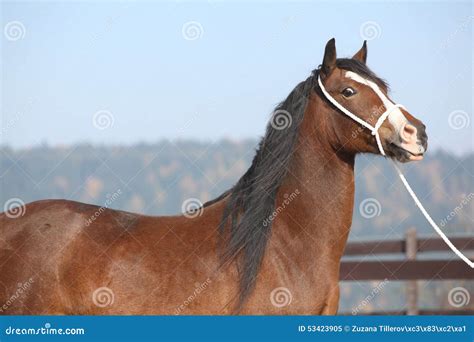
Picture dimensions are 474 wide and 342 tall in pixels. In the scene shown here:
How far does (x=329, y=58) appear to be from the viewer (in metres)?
4.96

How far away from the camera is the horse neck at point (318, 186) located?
483 centimetres

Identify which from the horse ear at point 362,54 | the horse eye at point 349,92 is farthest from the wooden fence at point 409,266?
the horse eye at point 349,92

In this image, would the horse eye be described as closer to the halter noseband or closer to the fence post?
the halter noseband

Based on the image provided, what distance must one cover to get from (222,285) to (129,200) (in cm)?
2926

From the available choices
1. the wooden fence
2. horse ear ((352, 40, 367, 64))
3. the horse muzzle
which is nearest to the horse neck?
the horse muzzle

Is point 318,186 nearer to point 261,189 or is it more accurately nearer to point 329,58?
point 261,189

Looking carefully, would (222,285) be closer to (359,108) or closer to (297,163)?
(297,163)

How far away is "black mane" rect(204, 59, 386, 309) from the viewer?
4684 mm

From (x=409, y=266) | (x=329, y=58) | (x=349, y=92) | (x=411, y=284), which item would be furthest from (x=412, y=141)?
(x=411, y=284)

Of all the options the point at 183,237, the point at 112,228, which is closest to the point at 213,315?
the point at 183,237

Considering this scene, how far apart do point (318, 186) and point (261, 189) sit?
0.40 m

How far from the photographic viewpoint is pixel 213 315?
4.59 meters

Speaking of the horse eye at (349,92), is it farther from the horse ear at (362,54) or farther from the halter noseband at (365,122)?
the horse ear at (362,54)

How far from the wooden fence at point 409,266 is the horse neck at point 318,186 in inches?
168
